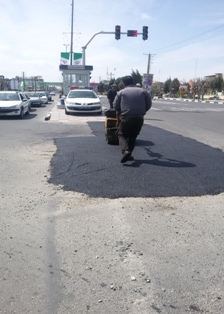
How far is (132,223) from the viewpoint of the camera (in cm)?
410

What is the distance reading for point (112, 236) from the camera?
3.79m

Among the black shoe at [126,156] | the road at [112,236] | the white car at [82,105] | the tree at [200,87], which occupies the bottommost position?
the road at [112,236]

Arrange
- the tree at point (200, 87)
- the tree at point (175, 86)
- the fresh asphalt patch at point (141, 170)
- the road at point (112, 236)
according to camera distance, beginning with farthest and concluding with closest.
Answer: the tree at point (175, 86), the tree at point (200, 87), the fresh asphalt patch at point (141, 170), the road at point (112, 236)

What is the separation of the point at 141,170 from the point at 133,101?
56.0 inches

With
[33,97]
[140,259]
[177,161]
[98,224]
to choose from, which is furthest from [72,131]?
[33,97]

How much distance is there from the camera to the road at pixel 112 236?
275 cm

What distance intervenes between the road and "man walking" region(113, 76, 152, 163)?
404 mm

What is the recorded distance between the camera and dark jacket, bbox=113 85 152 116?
671 cm

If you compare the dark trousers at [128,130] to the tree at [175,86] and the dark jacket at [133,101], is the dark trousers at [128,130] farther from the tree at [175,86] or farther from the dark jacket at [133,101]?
the tree at [175,86]

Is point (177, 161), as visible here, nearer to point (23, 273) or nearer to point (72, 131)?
point (23, 273)

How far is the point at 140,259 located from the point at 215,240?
3.10 ft

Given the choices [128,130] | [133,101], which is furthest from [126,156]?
[133,101]

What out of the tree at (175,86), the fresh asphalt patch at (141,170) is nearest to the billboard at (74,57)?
the fresh asphalt patch at (141,170)

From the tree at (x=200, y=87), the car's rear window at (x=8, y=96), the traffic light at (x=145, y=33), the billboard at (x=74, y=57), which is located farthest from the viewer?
the tree at (x=200, y=87)
